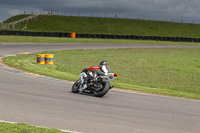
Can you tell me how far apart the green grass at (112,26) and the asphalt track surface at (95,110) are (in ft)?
204

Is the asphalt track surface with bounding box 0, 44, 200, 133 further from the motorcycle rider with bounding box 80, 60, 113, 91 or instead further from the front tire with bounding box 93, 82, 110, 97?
the motorcycle rider with bounding box 80, 60, 113, 91

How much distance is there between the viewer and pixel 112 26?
83312 mm

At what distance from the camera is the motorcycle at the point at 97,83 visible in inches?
470

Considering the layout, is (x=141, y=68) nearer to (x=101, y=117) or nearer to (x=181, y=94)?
(x=181, y=94)

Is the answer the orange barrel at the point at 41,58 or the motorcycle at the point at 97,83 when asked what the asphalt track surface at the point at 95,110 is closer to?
the motorcycle at the point at 97,83

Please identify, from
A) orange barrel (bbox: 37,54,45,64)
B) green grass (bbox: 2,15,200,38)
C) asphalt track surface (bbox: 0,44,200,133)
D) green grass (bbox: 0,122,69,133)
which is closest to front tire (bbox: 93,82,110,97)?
asphalt track surface (bbox: 0,44,200,133)

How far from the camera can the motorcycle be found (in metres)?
11.9

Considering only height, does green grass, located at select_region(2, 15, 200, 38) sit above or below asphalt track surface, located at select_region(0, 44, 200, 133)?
above

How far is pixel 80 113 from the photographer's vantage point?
9008 mm

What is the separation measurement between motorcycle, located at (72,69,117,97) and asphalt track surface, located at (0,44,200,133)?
0.27m

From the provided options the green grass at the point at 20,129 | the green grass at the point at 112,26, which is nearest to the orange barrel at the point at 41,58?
the green grass at the point at 20,129

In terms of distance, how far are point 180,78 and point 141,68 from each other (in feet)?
12.2

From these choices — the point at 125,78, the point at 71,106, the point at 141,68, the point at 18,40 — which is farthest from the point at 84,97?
the point at 18,40

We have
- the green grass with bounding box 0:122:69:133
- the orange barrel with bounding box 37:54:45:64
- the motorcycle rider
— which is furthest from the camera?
the orange barrel with bounding box 37:54:45:64
